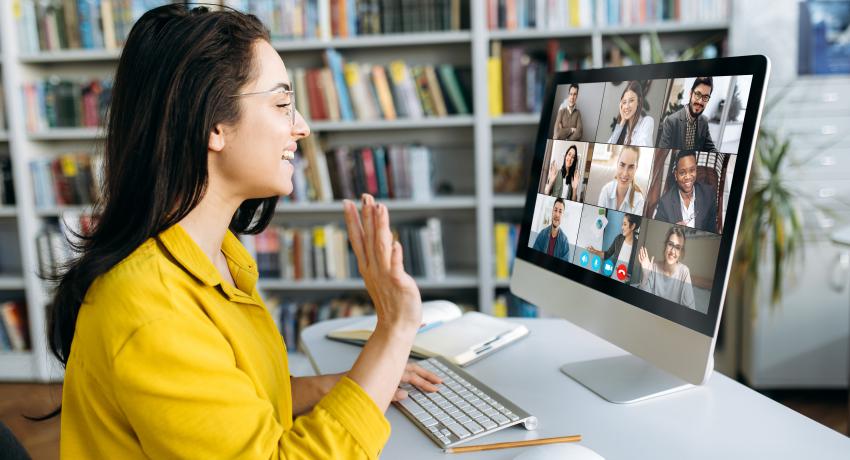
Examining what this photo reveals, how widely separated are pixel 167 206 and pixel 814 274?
2640 mm

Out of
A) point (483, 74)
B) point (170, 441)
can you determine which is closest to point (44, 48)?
point (483, 74)

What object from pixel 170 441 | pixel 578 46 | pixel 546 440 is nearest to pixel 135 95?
pixel 170 441

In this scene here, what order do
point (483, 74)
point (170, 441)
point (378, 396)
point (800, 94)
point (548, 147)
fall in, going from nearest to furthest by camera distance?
point (170, 441) < point (378, 396) < point (548, 147) < point (800, 94) < point (483, 74)

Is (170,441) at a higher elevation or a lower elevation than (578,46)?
lower

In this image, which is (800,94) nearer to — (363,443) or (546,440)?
(546,440)

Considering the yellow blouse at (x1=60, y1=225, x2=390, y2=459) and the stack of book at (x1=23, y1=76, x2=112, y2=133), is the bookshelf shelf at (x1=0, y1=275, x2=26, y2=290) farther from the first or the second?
the yellow blouse at (x1=60, y1=225, x2=390, y2=459)

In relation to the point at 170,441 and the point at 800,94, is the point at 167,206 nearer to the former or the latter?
the point at 170,441

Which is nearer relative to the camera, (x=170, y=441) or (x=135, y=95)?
(x=170, y=441)

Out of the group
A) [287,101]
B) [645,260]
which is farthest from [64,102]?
[645,260]

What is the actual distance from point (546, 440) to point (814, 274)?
2289 mm

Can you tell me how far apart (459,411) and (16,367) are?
3.15 meters

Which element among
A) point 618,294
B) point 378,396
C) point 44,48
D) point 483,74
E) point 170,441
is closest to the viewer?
point 170,441

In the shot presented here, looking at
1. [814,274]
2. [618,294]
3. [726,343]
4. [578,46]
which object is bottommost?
[726,343]

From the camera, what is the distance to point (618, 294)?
3.68 feet
